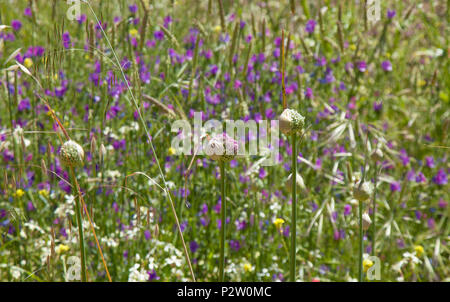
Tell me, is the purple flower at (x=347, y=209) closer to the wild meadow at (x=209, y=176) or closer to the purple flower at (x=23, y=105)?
the wild meadow at (x=209, y=176)

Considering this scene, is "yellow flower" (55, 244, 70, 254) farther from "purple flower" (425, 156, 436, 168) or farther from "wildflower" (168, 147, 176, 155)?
"purple flower" (425, 156, 436, 168)

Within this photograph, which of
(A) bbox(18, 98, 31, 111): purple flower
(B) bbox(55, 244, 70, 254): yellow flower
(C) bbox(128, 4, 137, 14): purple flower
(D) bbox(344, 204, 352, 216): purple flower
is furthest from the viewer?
Result: (C) bbox(128, 4, 137, 14): purple flower

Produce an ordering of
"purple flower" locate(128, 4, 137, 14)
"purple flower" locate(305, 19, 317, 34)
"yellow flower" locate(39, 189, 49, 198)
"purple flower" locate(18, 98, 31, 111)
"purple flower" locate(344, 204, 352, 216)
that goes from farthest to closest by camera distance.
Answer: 1. "purple flower" locate(305, 19, 317, 34)
2. "purple flower" locate(128, 4, 137, 14)
3. "purple flower" locate(18, 98, 31, 111)
4. "purple flower" locate(344, 204, 352, 216)
5. "yellow flower" locate(39, 189, 49, 198)

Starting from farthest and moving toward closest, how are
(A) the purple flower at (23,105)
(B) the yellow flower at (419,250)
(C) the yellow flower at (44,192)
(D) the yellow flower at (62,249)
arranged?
1. (A) the purple flower at (23,105)
2. (C) the yellow flower at (44,192)
3. (B) the yellow flower at (419,250)
4. (D) the yellow flower at (62,249)

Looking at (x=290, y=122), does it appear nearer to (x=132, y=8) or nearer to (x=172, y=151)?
(x=172, y=151)

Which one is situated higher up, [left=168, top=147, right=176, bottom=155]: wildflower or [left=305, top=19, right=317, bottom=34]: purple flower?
[left=305, top=19, right=317, bottom=34]: purple flower

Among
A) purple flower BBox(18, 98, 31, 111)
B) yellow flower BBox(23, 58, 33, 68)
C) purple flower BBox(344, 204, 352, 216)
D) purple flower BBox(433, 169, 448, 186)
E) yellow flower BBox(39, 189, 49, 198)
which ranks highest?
yellow flower BBox(23, 58, 33, 68)

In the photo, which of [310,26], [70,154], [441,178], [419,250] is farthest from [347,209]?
[70,154]

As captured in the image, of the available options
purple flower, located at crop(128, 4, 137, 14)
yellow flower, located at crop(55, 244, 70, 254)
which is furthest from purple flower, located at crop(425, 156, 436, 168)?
yellow flower, located at crop(55, 244, 70, 254)

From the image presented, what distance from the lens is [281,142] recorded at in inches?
77.4

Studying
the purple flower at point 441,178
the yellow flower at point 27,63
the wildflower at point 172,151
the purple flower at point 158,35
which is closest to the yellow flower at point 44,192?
the wildflower at point 172,151

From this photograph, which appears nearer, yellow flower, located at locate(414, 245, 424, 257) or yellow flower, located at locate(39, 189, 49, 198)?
yellow flower, located at locate(414, 245, 424, 257)
